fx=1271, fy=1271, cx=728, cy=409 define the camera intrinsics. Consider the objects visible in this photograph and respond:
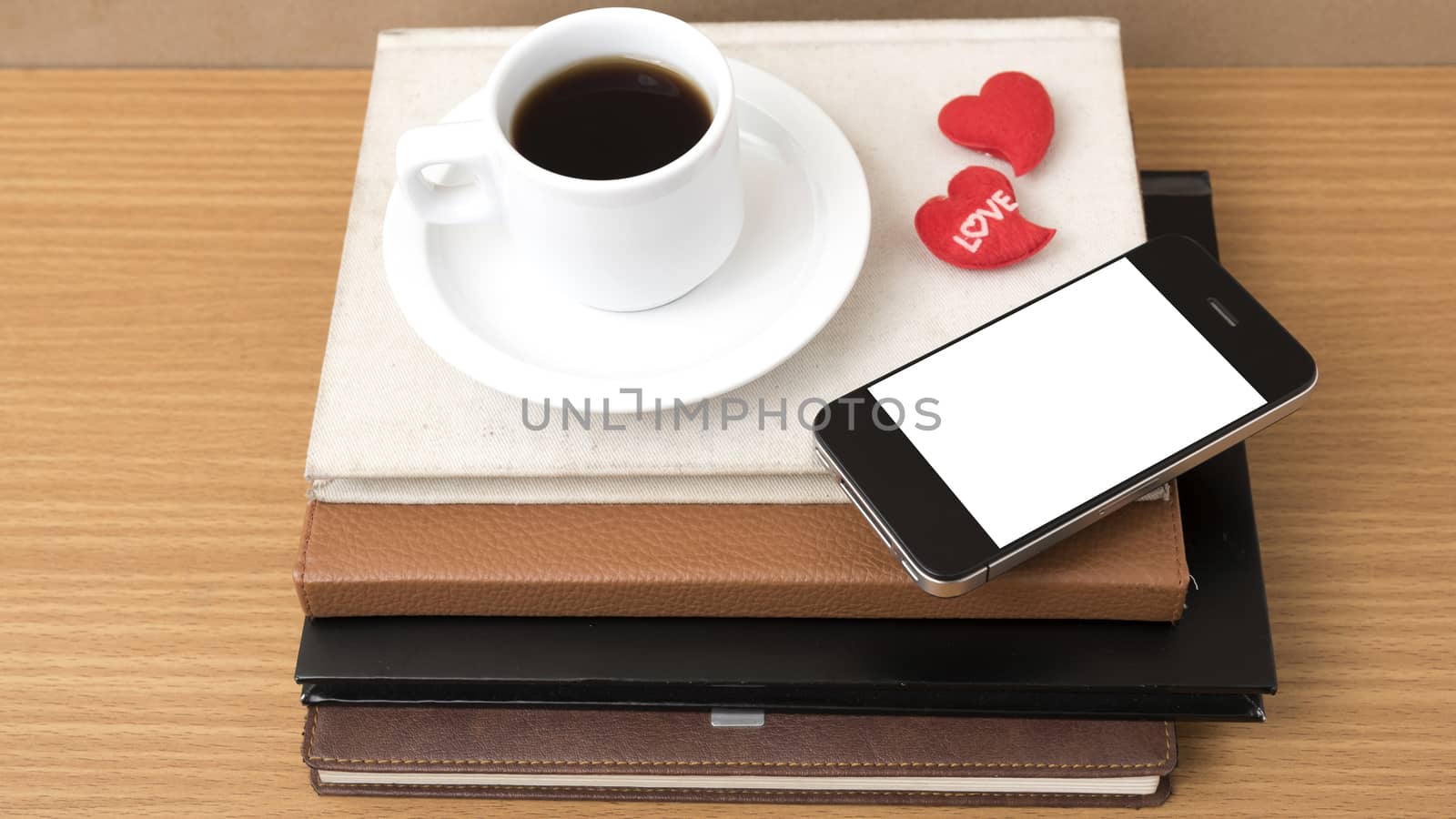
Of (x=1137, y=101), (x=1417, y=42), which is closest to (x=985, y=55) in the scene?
(x=1137, y=101)

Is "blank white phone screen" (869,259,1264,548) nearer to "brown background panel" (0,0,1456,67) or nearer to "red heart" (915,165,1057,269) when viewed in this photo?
"red heart" (915,165,1057,269)

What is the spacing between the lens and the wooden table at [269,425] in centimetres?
58

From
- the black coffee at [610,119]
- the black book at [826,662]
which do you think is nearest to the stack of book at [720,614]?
the black book at [826,662]

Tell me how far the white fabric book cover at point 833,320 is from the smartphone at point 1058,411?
0.03 meters

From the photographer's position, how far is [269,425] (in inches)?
25.9

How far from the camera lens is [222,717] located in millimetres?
592

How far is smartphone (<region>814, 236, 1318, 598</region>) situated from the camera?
493 millimetres

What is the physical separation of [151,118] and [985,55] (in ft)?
1.58

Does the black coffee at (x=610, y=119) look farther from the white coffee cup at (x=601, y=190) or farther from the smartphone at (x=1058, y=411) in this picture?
the smartphone at (x=1058, y=411)

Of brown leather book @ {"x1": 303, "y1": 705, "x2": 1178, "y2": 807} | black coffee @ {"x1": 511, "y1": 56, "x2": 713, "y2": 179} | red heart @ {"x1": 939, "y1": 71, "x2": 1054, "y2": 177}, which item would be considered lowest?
brown leather book @ {"x1": 303, "y1": 705, "x2": 1178, "y2": 807}

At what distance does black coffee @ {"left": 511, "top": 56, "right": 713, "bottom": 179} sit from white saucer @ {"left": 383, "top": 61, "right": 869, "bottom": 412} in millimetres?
65

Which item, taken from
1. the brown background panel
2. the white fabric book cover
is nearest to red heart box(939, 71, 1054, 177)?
the white fabric book cover

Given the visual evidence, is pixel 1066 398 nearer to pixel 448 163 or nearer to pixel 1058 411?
pixel 1058 411

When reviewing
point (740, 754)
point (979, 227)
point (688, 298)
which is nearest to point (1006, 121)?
point (979, 227)
